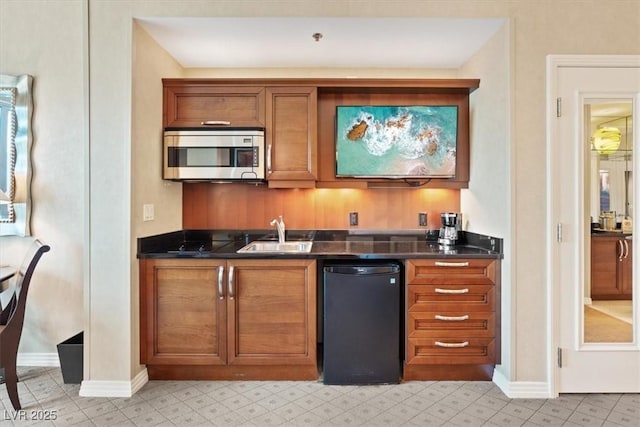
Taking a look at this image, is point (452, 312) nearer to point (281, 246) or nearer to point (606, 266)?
point (606, 266)

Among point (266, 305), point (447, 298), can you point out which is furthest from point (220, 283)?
point (447, 298)

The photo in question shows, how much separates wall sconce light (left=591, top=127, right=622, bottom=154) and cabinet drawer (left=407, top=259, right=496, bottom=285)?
3.59 feet

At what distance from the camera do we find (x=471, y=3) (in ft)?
7.39

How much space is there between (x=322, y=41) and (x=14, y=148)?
249cm

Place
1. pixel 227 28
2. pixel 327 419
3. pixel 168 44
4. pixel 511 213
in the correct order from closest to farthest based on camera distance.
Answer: pixel 327 419, pixel 511 213, pixel 227 28, pixel 168 44

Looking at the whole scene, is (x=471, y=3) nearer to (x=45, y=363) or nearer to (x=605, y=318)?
(x=605, y=318)

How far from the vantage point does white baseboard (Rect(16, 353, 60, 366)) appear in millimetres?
2660

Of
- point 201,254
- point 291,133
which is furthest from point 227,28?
point 201,254

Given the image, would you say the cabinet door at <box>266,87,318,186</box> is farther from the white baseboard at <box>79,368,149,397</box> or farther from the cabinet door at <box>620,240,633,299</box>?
the cabinet door at <box>620,240,633,299</box>

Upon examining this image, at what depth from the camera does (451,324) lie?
7.85 feet

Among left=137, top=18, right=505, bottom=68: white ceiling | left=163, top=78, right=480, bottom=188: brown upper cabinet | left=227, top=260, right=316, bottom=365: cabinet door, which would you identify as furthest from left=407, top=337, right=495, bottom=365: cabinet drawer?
left=137, top=18, right=505, bottom=68: white ceiling

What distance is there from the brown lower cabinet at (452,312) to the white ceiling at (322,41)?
1.62 meters

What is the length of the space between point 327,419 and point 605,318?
1967 millimetres

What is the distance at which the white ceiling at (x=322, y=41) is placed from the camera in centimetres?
233
